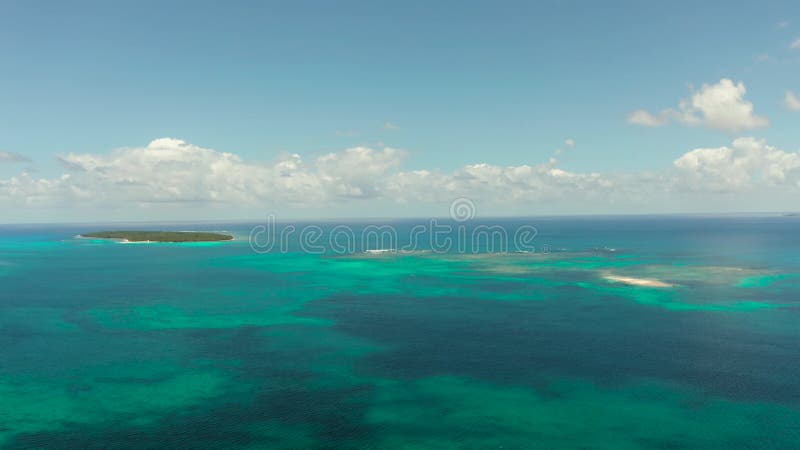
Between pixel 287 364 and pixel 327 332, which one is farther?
pixel 327 332

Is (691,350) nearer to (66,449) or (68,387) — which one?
(66,449)

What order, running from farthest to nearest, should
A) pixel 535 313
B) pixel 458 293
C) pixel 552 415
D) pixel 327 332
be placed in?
1. pixel 458 293
2. pixel 535 313
3. pixel 327 332
4. pixel 552 415

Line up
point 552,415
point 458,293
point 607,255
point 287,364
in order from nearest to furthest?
point 552,415
point 287,364
point 458,293
point 607,255

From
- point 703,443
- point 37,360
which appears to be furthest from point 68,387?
point 703,443

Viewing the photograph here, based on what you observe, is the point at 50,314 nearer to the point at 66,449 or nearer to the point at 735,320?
the point at 66,449

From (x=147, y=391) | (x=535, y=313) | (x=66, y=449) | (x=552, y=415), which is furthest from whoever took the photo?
(x=535, y=313)

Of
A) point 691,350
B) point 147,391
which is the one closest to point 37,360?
point 147,391
